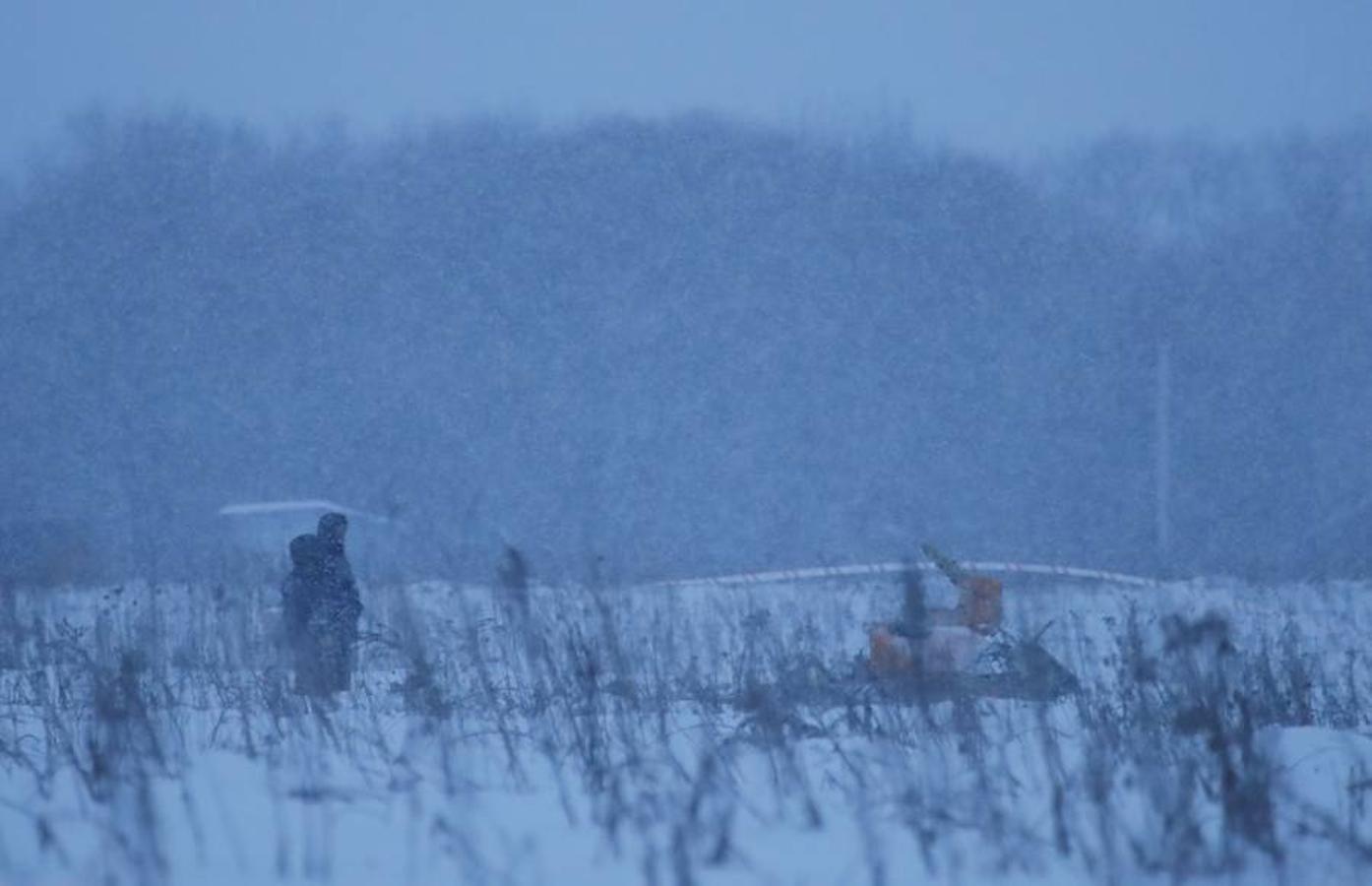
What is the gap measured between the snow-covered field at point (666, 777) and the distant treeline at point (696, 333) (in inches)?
932

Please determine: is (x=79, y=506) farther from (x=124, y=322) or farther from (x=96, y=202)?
(x=96, y=202)

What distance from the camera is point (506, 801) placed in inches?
200

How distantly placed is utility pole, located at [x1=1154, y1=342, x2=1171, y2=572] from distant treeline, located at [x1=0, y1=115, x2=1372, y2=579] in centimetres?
29

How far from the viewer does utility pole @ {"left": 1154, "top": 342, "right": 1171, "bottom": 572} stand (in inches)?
1159

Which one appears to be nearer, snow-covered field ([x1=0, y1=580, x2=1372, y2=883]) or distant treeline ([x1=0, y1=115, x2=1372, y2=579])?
snow-covered field ([x1=0, y1=580, x2=1372, y2=883])

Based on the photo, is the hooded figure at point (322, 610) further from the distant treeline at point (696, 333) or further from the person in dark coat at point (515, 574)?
the distant treeline at point (696, 333)

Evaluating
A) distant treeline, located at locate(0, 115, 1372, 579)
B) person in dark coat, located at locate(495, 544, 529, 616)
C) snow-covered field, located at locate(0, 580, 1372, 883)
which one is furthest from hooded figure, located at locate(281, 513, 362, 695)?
distant treeline, located at locate(0, 115, 1372, 579)

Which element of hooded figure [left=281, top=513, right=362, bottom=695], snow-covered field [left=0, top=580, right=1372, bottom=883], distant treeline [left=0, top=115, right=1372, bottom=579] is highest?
distant treeline [left=0, top=115, right=1372, bottom=579]

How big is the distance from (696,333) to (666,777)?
30531 mm

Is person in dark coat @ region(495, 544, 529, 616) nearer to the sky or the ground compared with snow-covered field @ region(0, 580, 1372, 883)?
nearer to the sky

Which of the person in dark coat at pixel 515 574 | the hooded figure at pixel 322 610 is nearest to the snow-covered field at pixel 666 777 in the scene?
the hooded figure at pixel 322 610

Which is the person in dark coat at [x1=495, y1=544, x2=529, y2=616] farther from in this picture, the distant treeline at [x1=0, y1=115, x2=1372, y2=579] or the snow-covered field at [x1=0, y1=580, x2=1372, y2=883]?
the distant treeline at [x1=0, y1=115, x2=1372, y2=579]

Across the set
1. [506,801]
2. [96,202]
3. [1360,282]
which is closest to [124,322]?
[96,202]

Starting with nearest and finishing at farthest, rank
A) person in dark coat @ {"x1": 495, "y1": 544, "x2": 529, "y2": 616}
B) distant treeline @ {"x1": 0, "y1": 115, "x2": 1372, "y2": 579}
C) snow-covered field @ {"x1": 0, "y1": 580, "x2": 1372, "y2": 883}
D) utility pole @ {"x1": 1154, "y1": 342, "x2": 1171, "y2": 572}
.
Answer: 1. snow-covered field @ {"x1": 0, "y1": 580, "x2": 1372, "y2": 883}
2. person in dark coat @ {"x1": 495, "y1": 544, "x2": 529, "y2": 616}
3. utility pole @ {"x1": 1154, "y1": 342, "x2": 1171, "y2": 572}
4. distant treeline @ {"x1": 0, "y1": 115, "x2": 1372, "y2": 579}
